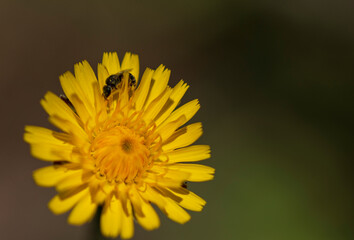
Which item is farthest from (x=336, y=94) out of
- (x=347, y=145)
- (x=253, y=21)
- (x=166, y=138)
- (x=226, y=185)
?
(x=166, y=138)

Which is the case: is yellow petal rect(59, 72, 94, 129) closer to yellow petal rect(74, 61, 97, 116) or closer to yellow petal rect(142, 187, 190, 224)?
yellow petal rect(74, 61, 97, 116)

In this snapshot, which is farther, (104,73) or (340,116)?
(340,116)

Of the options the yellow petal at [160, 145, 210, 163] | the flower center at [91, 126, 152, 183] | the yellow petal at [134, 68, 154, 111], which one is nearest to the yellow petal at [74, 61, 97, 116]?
the flower center at [91, 126, 152, 183]

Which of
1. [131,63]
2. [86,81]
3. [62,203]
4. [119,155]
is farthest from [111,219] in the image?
[131,63]

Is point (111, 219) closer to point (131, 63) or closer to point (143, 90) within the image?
point (143, 90)

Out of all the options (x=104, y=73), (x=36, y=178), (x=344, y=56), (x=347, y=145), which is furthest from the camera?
(x=344, y=56)

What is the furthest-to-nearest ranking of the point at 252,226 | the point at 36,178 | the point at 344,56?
1. the point at 344,56
2. the point at 252,226
3. the point at 36,178

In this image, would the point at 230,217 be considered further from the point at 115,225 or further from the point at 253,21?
the point at 253,21
